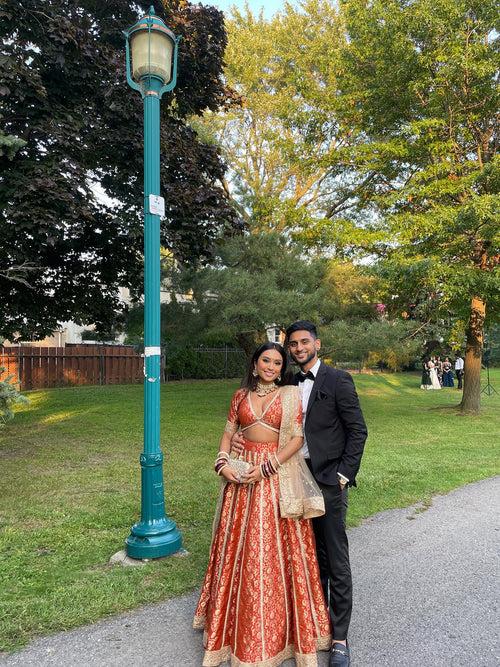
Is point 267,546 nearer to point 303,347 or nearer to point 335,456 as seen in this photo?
point 335,456

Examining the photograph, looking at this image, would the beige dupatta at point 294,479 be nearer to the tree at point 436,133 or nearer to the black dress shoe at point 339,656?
the black dress shoe at point 339,656

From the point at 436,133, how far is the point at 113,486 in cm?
1077

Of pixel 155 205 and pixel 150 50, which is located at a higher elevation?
pixel 150 50

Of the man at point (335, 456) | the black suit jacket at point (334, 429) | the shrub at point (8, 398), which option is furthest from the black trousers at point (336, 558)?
the shrub at point (8, 398)

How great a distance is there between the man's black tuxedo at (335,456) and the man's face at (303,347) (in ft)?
0.42

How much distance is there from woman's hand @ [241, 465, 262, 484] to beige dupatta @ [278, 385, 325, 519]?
119mm

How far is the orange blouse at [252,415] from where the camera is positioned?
2709 millimetres

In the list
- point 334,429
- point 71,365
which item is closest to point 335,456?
point 334,429

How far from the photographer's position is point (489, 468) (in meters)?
7.41

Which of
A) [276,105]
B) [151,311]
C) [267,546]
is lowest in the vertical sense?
[267,546]

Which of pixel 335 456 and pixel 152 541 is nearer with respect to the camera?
pixel 335 456

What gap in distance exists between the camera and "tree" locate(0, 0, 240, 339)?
20.0 feet

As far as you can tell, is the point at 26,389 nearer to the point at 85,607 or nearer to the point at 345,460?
the point at 85,607

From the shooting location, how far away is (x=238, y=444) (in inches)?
110
